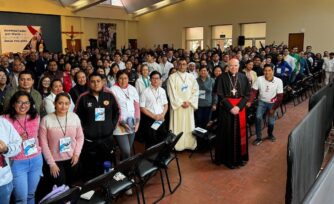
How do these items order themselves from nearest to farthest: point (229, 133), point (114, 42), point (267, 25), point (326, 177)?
point (326, 177)
point (229, 133)
point (267, 25)
point (114, 42)

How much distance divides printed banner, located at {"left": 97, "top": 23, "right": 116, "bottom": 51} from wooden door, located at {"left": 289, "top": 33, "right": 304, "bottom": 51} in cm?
1090

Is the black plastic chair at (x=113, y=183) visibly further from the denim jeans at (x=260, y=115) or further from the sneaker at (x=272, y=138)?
the sneaker at (x=272, y=138)

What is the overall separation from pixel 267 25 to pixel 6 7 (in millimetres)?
13143

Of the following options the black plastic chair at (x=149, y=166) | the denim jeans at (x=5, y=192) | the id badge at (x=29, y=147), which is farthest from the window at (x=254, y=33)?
the denim jeans at (x=5, y=192)

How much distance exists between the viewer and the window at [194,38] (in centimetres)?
1878

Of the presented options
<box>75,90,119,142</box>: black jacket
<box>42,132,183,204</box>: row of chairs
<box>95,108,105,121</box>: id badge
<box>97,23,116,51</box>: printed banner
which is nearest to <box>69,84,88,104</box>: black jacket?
<box>75,90,119,142</box>: black jacket

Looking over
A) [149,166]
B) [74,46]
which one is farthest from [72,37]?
[149,166]

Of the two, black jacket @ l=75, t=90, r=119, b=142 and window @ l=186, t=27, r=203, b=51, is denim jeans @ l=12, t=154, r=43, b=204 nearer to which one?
black jacket @ l=75, t=90, r=119, b=142

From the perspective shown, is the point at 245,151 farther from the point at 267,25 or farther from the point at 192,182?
the point at 267,25

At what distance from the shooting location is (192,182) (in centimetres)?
409

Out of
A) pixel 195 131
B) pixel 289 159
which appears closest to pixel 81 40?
pixel 195 131

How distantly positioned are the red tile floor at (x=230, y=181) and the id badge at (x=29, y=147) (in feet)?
4.30

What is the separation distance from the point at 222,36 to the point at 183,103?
13523 mm

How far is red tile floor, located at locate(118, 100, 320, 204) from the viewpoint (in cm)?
364
